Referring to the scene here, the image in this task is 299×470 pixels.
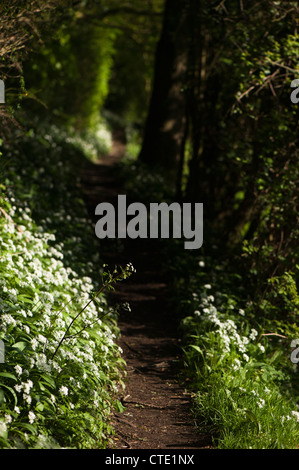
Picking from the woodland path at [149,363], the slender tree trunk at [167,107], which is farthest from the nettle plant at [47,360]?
the slender tree trunk at [167,107]

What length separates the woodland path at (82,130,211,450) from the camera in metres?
4.55

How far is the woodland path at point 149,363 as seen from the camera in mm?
4547

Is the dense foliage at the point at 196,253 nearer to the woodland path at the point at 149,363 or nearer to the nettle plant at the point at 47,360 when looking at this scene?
the nettle plant at the point at 47,360

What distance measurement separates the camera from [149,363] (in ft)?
19.6

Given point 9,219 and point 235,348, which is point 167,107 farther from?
point 235,348

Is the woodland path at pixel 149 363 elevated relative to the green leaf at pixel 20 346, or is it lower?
lower

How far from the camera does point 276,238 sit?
24.8 feet

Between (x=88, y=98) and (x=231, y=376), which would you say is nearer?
(x=231, y=376)

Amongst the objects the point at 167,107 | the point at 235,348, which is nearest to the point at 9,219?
the point at 235,348

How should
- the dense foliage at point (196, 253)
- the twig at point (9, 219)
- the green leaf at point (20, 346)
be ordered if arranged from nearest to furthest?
the green leaf at point (20, 346) → the dense foliage at point (196, 253) → the twig at point (9, 219)

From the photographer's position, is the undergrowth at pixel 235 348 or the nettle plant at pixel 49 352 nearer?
the nettle plant at pixel 49 352

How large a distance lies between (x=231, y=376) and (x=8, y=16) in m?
4.24

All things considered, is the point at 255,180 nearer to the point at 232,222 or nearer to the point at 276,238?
the point at 276,238
